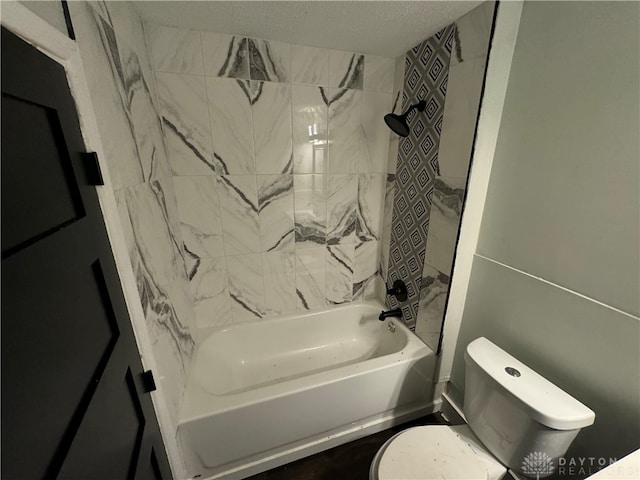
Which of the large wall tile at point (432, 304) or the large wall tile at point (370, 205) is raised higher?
the large wall tile at point (370, 205)

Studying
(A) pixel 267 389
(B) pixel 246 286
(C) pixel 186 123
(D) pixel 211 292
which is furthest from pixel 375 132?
(A) pixel 267 389

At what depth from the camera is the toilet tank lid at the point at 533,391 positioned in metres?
0.82

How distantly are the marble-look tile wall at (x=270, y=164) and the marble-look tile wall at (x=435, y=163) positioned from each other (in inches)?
9.5

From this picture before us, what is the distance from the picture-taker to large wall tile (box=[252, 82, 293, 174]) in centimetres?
148

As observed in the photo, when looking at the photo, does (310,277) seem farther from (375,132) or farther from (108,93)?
(108,93)

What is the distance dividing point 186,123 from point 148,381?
3.99 feet

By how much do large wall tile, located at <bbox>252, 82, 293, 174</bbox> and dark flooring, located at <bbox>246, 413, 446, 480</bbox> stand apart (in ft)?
5.21

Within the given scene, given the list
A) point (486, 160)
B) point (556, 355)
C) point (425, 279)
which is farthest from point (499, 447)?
point (486, 160)

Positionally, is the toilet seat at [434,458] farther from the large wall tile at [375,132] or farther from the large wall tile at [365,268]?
the large wall tile at [375,132]

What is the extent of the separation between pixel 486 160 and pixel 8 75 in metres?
1.48

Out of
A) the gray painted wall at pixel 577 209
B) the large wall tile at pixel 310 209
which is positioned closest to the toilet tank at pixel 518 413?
the gray painted wall at pixel 577 209

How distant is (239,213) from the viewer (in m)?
1.61

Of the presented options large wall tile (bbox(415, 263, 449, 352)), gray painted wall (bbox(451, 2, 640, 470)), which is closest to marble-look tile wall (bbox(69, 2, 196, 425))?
large wall tile (bbox(415, 263, 449, 352))

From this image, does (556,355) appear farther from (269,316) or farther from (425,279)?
(269,316)
